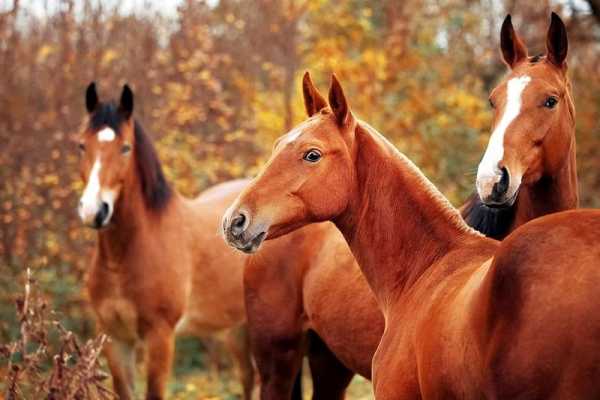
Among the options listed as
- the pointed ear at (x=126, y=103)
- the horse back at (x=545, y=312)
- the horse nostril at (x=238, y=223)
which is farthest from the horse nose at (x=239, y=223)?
the pointed ear at (x=126, y=103)

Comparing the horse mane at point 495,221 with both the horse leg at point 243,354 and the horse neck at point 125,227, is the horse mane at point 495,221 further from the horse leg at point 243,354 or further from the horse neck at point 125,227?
the horse leg at point 243,354

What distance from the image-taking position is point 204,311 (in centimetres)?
885

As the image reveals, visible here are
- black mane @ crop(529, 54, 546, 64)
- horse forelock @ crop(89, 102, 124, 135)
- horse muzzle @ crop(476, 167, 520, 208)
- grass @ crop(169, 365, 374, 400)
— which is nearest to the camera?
horse muzzle @ crop(476, 167, 520, 208)

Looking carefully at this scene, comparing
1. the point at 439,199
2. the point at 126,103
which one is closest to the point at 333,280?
the point at 439,199

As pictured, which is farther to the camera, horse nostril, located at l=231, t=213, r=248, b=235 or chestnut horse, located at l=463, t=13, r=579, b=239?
chestnut horse, located at l=463, t=13, r=579, b=239

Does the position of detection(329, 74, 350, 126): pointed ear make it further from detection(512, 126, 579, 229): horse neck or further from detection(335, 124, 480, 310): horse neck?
detection(512, 126, 579, 229): horse neck

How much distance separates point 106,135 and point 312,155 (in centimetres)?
408

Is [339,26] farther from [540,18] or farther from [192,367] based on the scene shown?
[192,367]

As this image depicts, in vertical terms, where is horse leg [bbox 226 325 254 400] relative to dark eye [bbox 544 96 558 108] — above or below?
below

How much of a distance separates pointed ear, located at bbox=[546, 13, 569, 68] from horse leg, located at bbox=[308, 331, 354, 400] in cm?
247

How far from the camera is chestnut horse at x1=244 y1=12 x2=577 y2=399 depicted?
475 cm

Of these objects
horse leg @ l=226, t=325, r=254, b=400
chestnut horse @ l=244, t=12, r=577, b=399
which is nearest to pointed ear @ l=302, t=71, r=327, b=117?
chestnut horse @ l=244, t=12, r=577, b=399

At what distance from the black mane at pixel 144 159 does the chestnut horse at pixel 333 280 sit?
203 cm

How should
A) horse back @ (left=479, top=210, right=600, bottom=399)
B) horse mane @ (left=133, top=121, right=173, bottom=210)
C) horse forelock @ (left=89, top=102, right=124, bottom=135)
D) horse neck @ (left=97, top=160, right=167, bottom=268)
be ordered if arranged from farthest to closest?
horse mane @ (left=133, top=121, right=173, bottom=210), horse neck @ (left=97, top=160, right=167, bottom=268), horse forelock @ (left=89, top=102, right=124, bottom=135), horse back @ (left=479, top=210, right=600, bottom=399)
